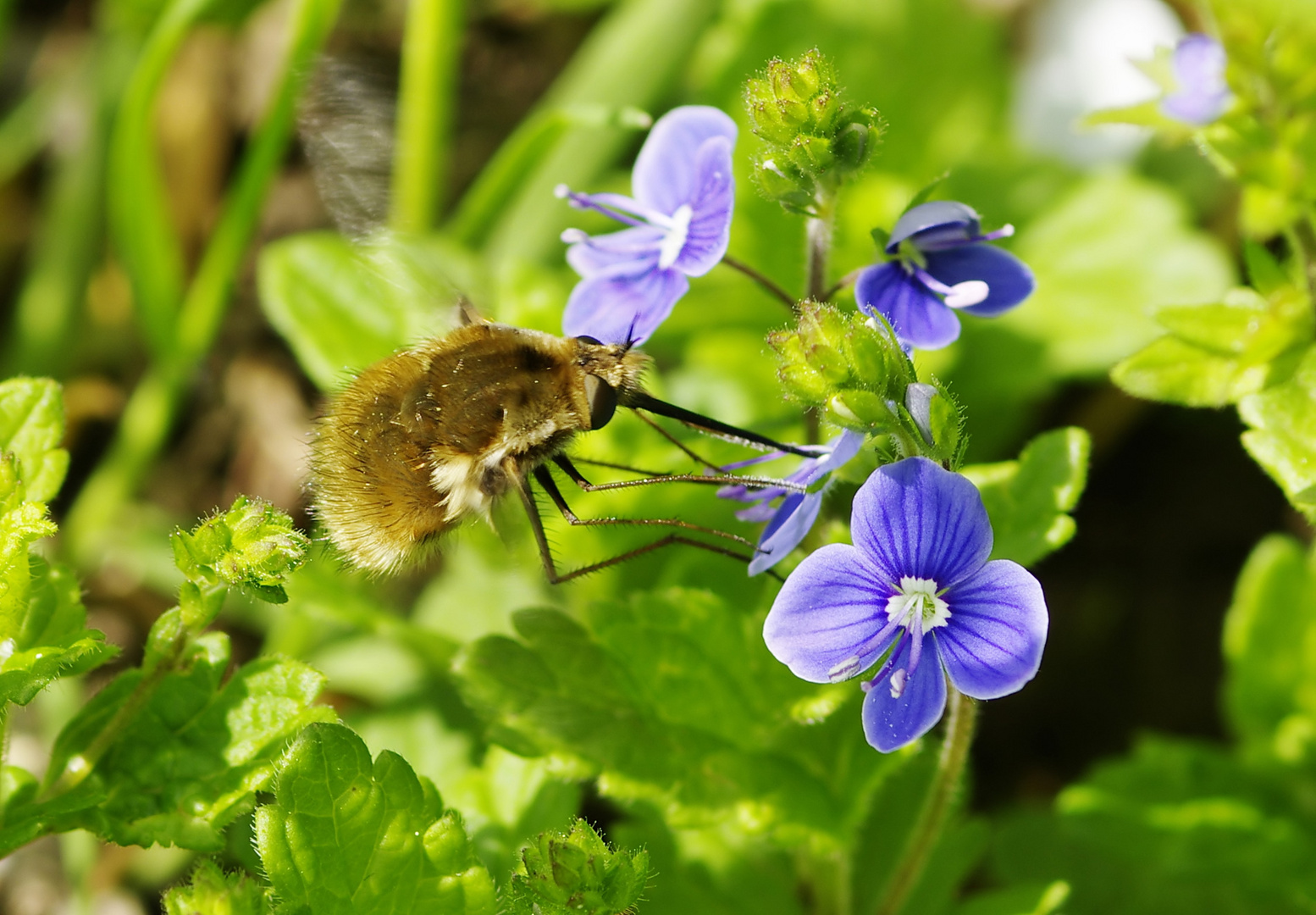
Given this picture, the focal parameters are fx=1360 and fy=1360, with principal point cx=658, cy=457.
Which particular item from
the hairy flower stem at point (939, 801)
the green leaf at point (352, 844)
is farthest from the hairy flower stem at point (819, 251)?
the green leaf at point (352, 844)

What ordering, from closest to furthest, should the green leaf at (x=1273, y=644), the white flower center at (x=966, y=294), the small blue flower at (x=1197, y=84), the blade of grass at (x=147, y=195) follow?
the white flower center at (x=966, y=294)
the small blue flower at (x=1197, y=84)
the green leaf at (x=1273, y=644)
the blade of grass at (x=147, y=195)

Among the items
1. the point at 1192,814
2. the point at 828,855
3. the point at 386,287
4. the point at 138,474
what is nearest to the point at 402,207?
the point at 138,474

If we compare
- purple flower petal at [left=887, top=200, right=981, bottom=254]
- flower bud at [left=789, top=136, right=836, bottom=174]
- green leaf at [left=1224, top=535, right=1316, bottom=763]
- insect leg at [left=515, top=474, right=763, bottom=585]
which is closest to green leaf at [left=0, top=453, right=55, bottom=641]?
insect leg at [left=515, top=474, right=763, bottom=585]

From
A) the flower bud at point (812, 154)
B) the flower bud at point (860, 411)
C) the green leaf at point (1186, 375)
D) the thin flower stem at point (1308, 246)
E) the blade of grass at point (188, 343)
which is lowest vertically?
the blade of grass at point (188, 343)

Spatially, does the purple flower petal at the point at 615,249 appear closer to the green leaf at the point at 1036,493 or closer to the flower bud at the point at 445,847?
the green leaf at the point at 1036,493

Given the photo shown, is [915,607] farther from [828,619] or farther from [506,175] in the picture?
[506,175]

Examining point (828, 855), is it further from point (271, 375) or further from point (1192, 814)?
point (271, 375)

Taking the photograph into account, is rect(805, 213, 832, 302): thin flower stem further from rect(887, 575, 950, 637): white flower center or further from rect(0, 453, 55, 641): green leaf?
rect(0, 453, 55, 641): green leaf
